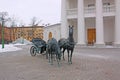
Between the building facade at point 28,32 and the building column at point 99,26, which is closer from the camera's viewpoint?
the building column at point 99,26

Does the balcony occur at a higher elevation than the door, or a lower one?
higher

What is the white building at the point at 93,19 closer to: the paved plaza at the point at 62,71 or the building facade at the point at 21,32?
the paved plaza at the point at 62,71

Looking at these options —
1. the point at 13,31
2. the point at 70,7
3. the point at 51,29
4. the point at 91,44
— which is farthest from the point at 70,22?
the point at 13,31

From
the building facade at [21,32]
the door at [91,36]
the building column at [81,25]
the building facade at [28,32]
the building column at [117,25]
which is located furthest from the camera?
the building facade at [28,32]

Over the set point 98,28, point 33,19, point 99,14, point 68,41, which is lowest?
point 68,41

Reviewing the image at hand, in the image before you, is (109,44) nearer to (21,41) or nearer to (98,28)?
(98,28)

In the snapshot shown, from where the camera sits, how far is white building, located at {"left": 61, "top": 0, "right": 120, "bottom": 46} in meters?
28.5

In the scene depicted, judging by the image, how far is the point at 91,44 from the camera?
31438 millimetres

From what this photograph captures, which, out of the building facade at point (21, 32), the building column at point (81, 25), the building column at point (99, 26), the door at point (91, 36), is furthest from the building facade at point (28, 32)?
the building column at point (99, 26)

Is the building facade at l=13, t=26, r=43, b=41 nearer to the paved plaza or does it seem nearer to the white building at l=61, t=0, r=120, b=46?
the white building at l=61, t=0, r=120, b=46

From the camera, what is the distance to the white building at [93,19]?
93.5 feet

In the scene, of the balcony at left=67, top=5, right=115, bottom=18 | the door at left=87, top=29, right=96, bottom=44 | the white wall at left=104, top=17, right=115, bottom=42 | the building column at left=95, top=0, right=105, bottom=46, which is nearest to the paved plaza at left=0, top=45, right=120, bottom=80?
the building column at left=95, top=0, right=105, bottom=46

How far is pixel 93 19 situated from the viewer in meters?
31.6

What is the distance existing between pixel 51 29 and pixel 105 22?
13.3m
